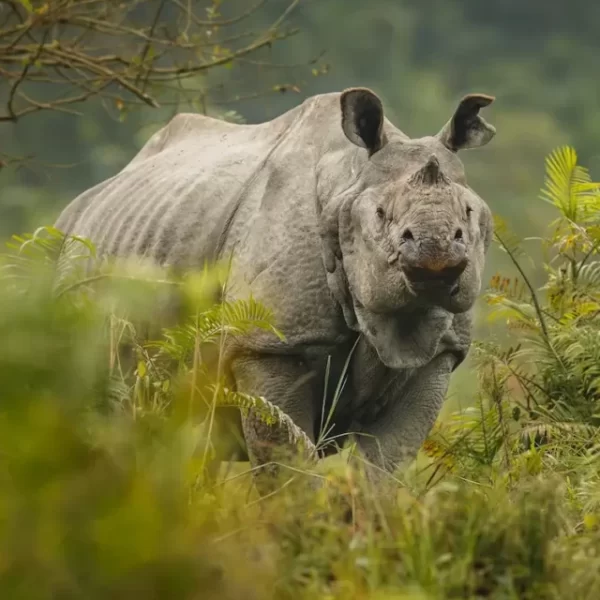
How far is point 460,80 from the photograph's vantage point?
107 feet

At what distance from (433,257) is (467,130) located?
43.0 inches

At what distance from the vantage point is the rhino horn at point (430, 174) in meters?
5.16

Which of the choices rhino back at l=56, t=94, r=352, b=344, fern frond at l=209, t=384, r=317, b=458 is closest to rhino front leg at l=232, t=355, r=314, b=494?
rhino back at l=56, t=94, r=352, b=344

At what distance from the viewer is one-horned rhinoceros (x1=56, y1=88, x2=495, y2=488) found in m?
5.20

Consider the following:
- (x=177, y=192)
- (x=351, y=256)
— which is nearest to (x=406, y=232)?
(x=351, y=256)

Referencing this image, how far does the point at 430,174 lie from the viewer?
204 inches

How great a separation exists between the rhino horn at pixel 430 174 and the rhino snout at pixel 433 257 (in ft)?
0.79

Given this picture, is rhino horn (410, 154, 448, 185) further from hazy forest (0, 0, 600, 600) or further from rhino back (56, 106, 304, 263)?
rhino back (56, 106, 304, 263)

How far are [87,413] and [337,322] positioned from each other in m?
3.04

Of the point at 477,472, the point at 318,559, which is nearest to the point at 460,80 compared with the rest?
the point at 477,472

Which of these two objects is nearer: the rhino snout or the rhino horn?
the rhino snout

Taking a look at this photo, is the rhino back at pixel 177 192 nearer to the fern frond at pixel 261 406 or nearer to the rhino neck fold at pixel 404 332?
the rhino neck fold at pixel 404 332

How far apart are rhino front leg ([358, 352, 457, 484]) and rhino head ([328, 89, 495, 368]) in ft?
1.26

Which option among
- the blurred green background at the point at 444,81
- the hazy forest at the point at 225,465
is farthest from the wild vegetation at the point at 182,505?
the blurred green background at the point at 444,81
